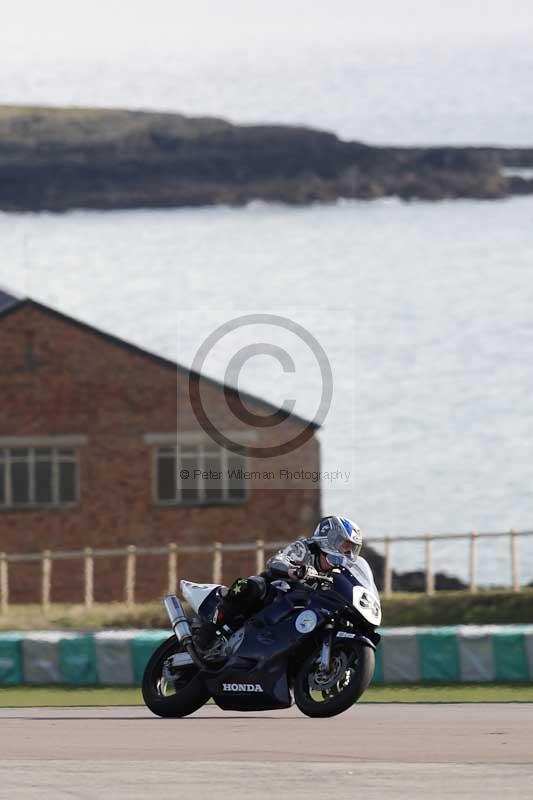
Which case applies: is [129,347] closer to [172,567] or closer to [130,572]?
[130,572]

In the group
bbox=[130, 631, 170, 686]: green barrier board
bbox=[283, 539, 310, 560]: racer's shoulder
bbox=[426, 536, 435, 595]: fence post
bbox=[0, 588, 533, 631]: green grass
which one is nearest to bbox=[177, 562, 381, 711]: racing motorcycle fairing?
bbox=[283, 539, 310, 560]: racer's shoulder

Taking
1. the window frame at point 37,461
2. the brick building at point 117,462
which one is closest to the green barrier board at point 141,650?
the brick building at point 117,462

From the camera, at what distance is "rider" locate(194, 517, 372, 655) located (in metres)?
15.8

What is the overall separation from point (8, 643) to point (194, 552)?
19.5 m

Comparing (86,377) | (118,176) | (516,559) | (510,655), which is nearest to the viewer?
(510,655)

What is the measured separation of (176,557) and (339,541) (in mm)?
27639

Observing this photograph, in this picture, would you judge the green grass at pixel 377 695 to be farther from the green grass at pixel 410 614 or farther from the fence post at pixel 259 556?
the fence post at pixel 259 556

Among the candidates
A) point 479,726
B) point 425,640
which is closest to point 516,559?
point 425,640

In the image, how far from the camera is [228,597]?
1620 centimetres

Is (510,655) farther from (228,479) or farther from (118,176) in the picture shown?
(118,176)

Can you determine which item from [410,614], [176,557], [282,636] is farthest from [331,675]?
[176,557]

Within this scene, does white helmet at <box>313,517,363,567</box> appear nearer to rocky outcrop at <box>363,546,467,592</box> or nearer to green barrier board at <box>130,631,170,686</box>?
green barrier board at <box>130,631,170,686</box>

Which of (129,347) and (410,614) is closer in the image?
(410,614)

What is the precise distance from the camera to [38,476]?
44594mm
